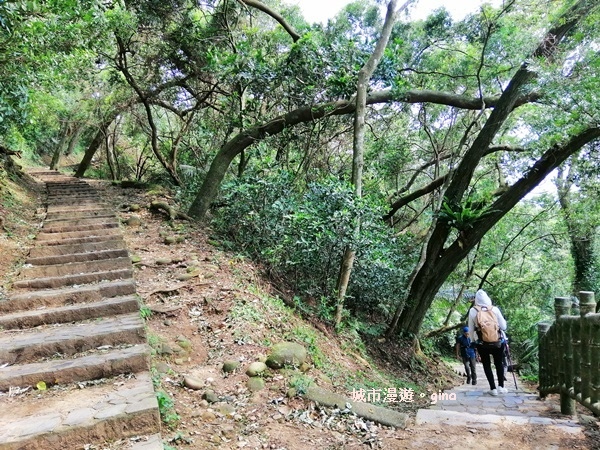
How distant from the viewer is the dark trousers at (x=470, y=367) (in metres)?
8.16

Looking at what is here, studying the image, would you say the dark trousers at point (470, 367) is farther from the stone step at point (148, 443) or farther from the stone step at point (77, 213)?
the stone step at point (77, 213)

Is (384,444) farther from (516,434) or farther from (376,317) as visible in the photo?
(376,317)

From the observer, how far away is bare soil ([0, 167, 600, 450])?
3248mm

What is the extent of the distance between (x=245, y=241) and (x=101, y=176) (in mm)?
13579

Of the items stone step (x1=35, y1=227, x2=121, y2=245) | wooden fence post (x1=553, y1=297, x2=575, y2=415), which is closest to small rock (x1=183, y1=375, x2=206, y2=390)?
stone step (x1=35, y1=227, x2=121, y2=245)

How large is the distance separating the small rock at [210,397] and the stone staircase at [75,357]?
623 mm

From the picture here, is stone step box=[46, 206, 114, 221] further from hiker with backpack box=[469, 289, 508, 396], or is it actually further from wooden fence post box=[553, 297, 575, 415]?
wooden fence post box=[553, 297, 575, 415]

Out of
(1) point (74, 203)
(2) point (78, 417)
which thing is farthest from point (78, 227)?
(2) point (78, 417)

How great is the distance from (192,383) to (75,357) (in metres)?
1.02

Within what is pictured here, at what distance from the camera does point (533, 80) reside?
666 cm

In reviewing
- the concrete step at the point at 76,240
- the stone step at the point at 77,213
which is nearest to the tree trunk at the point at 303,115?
the stone step at the point at 77,213


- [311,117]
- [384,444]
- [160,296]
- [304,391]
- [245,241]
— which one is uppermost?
[311,117]

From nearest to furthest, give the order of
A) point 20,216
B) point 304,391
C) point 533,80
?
point 304,391, point 533,80, point 20,216

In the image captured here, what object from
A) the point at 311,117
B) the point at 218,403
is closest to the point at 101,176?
the point at 311,117
